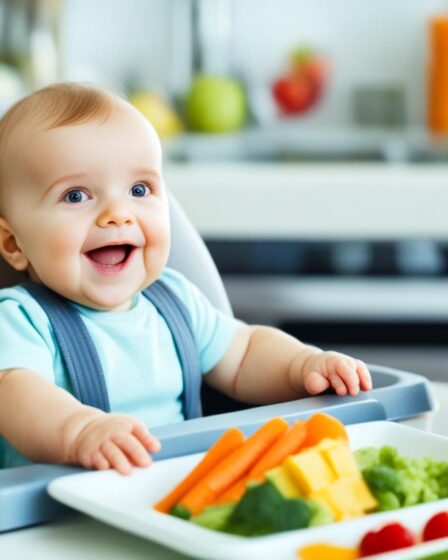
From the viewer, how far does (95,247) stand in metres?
1.04

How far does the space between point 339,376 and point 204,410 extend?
0.24m

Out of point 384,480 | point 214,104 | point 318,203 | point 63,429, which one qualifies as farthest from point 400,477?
point 214,104

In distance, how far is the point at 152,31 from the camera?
10.8 feet

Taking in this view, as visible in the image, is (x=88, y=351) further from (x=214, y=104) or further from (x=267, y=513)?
(x=214, y=104)

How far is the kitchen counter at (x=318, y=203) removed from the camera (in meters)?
2.52

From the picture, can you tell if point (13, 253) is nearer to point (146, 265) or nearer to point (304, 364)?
point (146, 265)

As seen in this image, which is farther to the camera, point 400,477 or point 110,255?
point 110,255

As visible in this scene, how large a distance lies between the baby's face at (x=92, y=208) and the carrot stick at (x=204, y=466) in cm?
28

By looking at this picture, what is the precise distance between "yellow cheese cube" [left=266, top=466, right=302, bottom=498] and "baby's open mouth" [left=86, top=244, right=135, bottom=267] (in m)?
0.38

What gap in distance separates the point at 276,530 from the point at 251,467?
0.31 ft

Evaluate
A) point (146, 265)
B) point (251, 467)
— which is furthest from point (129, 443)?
point (146, 265)

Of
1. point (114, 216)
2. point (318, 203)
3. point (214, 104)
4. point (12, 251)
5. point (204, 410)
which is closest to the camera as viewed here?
point (114, 216)

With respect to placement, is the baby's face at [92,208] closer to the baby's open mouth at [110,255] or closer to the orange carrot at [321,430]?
the baby's open mouth at [110,255]

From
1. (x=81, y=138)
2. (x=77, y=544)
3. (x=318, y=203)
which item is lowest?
(x=318, y=203)
